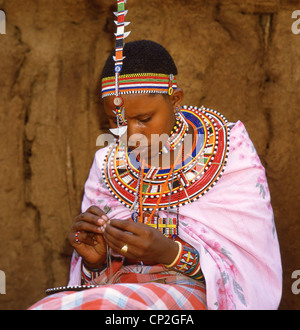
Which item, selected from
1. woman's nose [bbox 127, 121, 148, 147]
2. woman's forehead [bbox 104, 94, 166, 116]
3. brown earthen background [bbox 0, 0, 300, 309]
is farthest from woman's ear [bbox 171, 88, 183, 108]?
brown earthen background [bbox 0, 0, 300, 309]

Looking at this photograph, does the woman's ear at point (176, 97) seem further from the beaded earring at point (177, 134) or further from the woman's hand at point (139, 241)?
the woman's hand at point (139, 241)

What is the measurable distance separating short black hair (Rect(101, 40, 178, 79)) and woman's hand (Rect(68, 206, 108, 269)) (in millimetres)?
622

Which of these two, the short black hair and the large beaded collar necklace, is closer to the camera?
the short black hair

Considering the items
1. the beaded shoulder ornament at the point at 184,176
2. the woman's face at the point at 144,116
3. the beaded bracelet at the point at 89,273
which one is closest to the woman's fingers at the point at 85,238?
the beaded bracelet at the point at 89,273

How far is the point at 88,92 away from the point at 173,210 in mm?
1384

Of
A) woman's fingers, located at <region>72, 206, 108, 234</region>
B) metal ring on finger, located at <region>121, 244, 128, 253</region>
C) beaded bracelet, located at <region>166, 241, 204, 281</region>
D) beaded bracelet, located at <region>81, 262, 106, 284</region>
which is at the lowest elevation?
beaded bracelet, located at <region>81, 262, 106, 284</region>

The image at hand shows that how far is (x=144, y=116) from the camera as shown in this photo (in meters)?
1.99

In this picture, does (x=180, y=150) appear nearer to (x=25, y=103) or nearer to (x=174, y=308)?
(x=174, y=308)

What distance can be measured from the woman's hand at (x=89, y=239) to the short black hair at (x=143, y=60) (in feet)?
2.04

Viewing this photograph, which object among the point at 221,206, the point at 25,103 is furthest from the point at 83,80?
the point at 221,206

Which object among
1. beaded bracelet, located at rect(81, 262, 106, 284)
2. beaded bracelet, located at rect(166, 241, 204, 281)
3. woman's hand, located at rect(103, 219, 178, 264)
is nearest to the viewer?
woman's hand, located at rect(103, 219, 178, 264)

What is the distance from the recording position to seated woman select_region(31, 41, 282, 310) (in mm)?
1938

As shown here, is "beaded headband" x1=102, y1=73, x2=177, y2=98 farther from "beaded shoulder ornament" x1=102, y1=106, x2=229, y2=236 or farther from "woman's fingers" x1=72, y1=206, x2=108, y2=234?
"woman's fingers" x1=72, y1=206, x2=108, y2=234

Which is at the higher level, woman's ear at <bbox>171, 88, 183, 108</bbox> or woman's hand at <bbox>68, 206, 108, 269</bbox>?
woman's ear at <bbox>171, 88, 183, 108</bbox>
